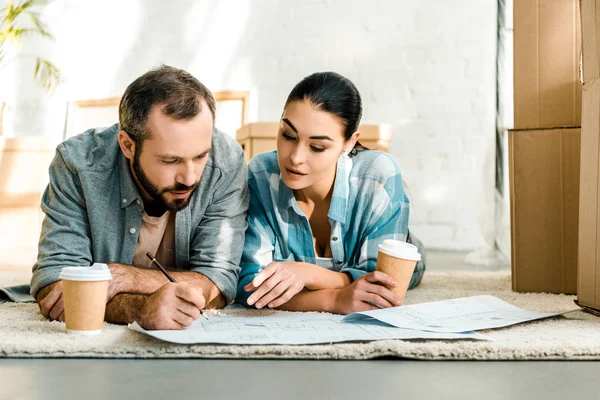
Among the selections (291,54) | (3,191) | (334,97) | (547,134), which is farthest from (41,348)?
(291,54)

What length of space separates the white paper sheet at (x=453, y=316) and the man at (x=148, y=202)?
0.38m

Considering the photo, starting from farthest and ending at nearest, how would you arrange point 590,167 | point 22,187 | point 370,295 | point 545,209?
1. point 22,187
2. point 545,209
3. point 590,167
4. point 370,295

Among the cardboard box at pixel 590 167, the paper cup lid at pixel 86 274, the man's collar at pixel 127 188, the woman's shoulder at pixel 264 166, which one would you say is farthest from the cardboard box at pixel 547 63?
the paper cup lid at pixel 86 274

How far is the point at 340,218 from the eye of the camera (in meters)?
1.60

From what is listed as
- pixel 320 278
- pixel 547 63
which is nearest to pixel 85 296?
pixel 320 278

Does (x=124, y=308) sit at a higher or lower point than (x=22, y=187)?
lower

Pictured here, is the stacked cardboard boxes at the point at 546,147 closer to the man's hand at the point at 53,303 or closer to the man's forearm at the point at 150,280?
the man's forearm at the point at 150,280

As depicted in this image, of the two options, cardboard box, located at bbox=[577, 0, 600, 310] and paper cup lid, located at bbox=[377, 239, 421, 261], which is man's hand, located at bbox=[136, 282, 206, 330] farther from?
cardboard box, located at bbox=[577, 0, 600, 310]

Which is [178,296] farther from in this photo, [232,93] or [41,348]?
[232,93]

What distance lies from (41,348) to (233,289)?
513mm

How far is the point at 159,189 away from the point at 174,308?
0.31 meters

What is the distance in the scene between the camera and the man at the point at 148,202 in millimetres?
1326

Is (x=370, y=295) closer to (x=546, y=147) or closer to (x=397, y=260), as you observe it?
(x=397, y=260)

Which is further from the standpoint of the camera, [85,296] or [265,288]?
[265,288]
